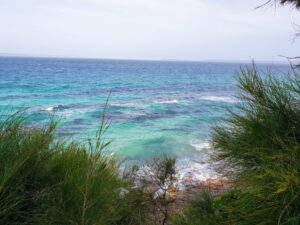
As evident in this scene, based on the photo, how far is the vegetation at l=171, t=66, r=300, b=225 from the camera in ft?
9.73

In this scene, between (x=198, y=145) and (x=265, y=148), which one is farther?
(x=198, y=145)

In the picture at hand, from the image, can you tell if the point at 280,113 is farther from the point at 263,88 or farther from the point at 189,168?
the point at 189,168

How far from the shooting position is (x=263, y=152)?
3.36 metres

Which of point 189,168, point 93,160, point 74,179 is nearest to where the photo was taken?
point 93,160

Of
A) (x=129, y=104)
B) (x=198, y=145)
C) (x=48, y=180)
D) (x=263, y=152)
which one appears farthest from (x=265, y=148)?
(x=129, y=104)

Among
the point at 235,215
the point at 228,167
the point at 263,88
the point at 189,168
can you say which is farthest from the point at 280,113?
the point at 189,168

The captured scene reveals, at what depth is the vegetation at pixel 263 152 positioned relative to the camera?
296cm

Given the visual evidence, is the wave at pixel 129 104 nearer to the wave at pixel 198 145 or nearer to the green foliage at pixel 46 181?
the wave at pixel 198 145

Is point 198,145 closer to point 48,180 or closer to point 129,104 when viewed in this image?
point 129,104

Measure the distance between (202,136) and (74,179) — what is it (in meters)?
16.9

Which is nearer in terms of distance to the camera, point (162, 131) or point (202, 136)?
point (202, 136)

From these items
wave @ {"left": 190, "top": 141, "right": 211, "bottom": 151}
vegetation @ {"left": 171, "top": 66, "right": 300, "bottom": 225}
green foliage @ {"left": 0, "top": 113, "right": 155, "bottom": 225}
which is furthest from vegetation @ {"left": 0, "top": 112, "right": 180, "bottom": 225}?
wave @ {"left": 190, "top": 141, "right": 211, "bottom": 151}

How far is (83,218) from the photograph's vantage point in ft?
9.87

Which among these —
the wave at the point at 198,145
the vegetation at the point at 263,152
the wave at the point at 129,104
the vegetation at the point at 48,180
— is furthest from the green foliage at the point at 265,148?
the wave at the point at 129,104
